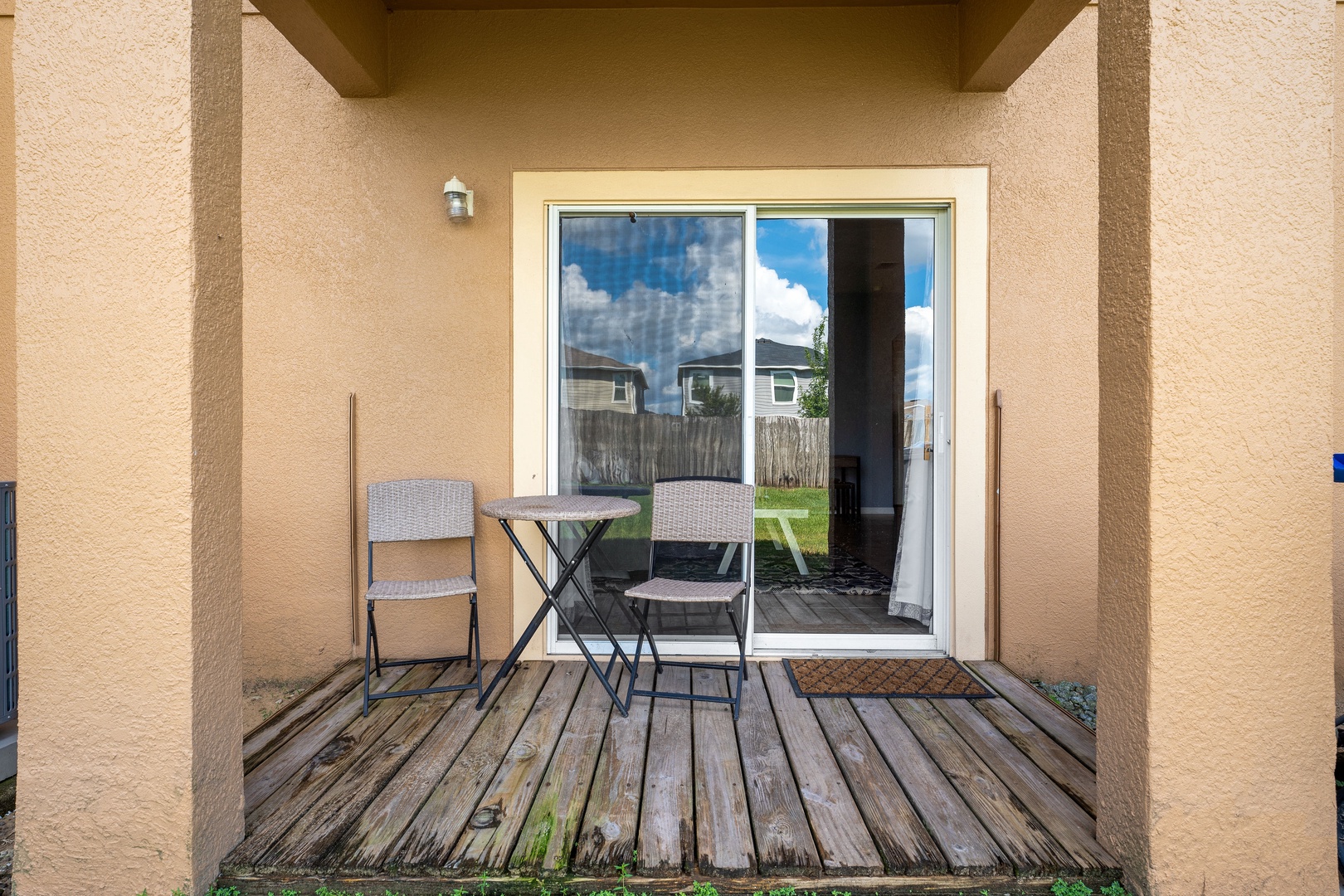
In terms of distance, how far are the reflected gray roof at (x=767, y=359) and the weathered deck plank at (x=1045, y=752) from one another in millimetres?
1903

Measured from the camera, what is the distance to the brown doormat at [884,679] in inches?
115

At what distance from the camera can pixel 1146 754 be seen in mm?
1702

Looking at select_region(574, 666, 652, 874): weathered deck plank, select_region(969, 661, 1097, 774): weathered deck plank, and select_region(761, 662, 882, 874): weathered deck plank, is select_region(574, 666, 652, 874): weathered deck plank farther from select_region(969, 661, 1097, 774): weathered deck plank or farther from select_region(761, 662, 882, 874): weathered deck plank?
select_region(969, 661, 1097, 774): weathered deck plank

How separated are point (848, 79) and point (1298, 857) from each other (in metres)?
3.34

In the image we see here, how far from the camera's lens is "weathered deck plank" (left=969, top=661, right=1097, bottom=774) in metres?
2.40

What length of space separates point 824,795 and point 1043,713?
121cm

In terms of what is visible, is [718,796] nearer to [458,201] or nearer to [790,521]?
[790,521]

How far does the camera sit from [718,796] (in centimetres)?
207

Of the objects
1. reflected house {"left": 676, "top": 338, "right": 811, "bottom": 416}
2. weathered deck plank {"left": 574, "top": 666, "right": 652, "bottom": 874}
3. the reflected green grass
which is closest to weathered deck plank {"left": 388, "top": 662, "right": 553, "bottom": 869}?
weathered deck plank {"left": 574, "top": 666, "right": 652, "bottom": 874}

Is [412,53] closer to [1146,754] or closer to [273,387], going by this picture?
[273,387]

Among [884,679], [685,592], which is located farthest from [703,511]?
[884,679]

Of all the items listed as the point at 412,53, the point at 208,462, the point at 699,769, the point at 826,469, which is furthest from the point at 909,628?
the point at 412,53

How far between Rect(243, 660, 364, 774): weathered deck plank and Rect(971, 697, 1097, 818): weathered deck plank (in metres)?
2.68

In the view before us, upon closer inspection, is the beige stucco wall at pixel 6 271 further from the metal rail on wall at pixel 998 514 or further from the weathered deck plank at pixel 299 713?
the metal rail on wall at pixel 998 514
